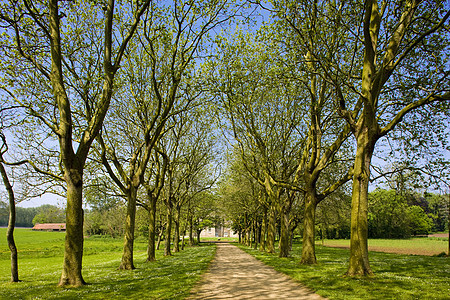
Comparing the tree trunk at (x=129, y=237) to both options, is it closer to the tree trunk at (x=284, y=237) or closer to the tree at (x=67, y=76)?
the tree at (x=67, y=76)

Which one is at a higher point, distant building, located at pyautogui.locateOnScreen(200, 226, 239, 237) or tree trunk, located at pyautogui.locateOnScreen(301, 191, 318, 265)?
tree trunk, located at pyautogui.locateOnScreen(301, 191, 318, 265)

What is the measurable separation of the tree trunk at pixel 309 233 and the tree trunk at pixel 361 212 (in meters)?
5.00

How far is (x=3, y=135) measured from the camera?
13195 mm

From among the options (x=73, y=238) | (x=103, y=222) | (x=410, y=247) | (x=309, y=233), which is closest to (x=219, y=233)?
(x=103, y=222)

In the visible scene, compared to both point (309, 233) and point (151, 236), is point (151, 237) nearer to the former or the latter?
point (151, 236)

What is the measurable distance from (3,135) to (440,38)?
69.3 feet

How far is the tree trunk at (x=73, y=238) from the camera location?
34.8ft

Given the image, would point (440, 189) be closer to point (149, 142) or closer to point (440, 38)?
point (440, 38)

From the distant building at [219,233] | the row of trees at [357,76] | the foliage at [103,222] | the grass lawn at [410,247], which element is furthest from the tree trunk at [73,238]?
the distant building at [219,233]

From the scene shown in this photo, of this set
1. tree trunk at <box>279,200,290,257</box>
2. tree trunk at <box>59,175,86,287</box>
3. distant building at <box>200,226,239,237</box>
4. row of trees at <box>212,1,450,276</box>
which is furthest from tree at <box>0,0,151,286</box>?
distant building at <box>200,226,239,237</box>

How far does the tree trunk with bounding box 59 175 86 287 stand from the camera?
10617 millimetres

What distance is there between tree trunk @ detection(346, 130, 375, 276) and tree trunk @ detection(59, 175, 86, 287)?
10.5 metres

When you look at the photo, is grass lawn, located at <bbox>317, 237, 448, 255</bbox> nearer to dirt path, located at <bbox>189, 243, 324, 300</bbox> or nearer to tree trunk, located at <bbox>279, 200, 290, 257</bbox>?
tree trunk, located at <bbox>279, 200, 290, 257</bbox>

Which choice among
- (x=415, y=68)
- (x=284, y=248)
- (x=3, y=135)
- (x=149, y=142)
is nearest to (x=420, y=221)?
(x=284, y=248)
